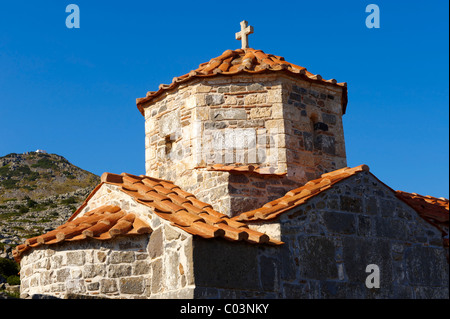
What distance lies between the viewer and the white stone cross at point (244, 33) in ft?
36.3

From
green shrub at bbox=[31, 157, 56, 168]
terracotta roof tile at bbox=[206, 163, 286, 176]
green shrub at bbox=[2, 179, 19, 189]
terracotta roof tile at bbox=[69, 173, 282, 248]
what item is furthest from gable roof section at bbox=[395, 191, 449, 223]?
green shrub at bbox=[31, 157, 56, 168]

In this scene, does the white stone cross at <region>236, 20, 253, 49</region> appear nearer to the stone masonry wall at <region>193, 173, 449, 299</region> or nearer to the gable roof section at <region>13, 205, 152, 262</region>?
the stone masonry wall at <region>193, 173, 449, 299</region>

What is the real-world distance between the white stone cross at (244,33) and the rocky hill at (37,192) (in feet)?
61.4

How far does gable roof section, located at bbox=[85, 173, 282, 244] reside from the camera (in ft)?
23.1

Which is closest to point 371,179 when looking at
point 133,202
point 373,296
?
point 373,296

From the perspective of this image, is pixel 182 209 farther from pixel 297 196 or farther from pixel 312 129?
pixel 312 129

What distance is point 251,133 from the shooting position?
930 centimetres

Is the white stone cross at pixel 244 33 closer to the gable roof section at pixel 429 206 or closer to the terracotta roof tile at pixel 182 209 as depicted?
the terracotta roof tile at pixel 182 209

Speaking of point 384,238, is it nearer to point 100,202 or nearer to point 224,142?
point 224,142

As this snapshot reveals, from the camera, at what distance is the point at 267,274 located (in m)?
7.23

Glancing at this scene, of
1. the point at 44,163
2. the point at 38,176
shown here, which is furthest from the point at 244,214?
the point at 44,163

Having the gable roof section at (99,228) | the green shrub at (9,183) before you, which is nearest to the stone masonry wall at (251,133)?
the gable roof section at (99,228)
